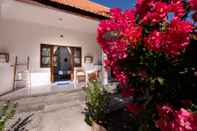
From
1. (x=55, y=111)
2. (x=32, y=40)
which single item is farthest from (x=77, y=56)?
(x=55, y=111)

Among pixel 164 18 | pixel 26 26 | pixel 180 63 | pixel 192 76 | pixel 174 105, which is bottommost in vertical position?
pixel 174 105

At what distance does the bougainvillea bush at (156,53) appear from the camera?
1.53 meters

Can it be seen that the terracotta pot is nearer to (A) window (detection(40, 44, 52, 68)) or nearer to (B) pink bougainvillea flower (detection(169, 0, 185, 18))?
(B) pink bougainvillea flower (detection(169, 0, 185, 18))

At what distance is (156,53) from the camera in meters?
1.67

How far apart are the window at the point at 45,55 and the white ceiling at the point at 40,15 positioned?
111 centimetres

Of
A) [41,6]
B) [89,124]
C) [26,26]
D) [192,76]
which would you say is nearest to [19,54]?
[26,26]

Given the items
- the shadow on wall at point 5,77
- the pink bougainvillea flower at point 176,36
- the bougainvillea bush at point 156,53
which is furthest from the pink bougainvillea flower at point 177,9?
the shadow on wall at point 5,77

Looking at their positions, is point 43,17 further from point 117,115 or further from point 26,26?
point 117,115

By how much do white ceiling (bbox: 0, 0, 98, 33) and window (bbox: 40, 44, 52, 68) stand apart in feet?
3.66

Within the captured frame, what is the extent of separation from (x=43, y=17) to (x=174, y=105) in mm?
6922

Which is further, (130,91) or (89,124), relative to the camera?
(89,124)

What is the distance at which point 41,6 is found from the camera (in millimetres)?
5898

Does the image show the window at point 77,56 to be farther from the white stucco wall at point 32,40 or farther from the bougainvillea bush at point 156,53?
the bougainvillea bush at point 156,53

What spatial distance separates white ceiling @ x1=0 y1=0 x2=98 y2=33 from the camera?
6.06 m
